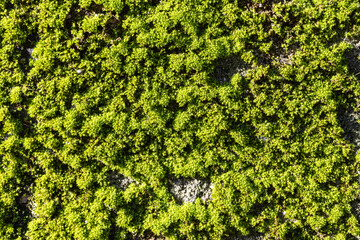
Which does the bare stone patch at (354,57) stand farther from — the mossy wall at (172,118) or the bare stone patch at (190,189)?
the bare stone patch at (190,189)

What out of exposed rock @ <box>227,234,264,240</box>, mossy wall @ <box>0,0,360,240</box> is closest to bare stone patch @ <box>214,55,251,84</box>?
mossy wall @ <box>0,0,360,240</box>

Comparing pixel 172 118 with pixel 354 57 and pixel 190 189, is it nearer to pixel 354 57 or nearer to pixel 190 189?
pixel 190 189

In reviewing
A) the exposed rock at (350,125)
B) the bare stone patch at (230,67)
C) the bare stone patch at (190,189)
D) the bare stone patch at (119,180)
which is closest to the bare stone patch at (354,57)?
the exposed rock at (350,125)

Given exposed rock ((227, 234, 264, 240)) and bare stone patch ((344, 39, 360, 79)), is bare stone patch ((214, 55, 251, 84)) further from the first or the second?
exposed rock ((227, 234, 264, 240))

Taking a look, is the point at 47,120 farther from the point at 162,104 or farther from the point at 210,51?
the point at 210,51

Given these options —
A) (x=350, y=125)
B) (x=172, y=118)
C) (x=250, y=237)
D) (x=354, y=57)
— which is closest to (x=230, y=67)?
(x=172, y=118)

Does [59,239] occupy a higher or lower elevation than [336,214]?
higher

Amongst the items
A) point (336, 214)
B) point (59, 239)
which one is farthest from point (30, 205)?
point (336, 214)
